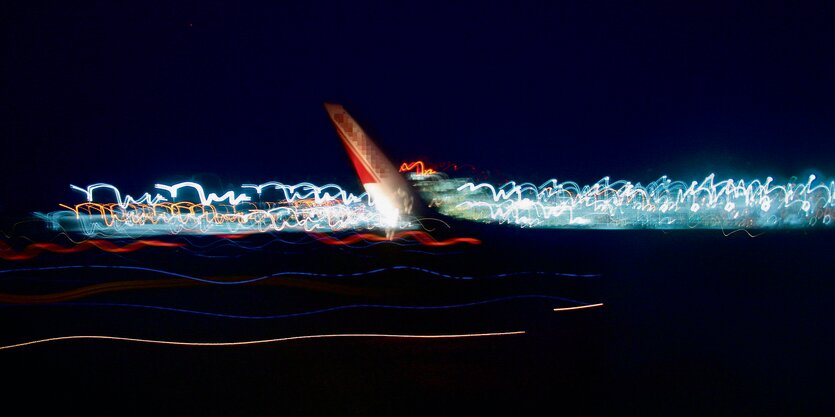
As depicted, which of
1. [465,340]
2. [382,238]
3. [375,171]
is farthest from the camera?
[382,238]

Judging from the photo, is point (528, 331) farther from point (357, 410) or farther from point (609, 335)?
point (357, 410)

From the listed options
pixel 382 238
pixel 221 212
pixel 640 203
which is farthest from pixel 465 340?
pixel 640 203

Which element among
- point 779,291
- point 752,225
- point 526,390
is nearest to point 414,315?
point 526,390

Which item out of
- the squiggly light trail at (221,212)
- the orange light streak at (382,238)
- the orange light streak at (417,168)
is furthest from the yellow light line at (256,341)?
the orange light streak at (417,168)

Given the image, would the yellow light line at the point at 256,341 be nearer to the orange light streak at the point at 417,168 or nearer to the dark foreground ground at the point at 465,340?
the dark foreground ground at the point at 465,340

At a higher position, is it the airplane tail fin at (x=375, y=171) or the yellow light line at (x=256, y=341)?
the airplane tail fin at (x=375, y=171)

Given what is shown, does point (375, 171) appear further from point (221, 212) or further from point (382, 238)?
point (221, 212)
